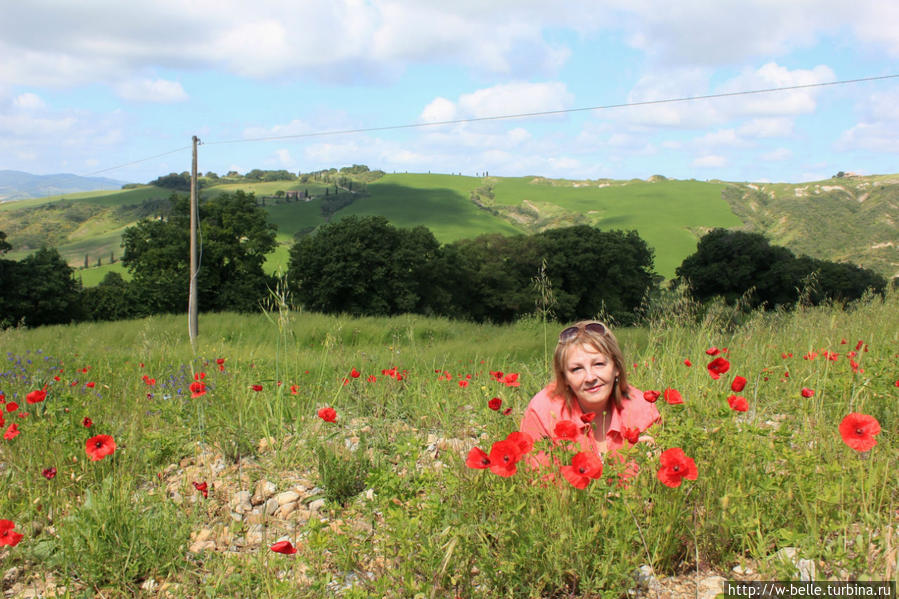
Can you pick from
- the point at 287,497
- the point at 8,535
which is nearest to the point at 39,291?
the point at 287,497

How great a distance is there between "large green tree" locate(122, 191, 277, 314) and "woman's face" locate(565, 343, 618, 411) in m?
27.1

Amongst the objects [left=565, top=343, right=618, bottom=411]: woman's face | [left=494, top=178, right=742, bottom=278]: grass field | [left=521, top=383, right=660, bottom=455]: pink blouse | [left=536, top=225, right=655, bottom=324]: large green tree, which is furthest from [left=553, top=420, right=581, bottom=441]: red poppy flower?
[left=494, top=178, right=742, bottom=278]: grass field

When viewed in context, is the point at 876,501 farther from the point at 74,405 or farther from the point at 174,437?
the point at 74,405

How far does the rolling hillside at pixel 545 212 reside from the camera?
5716 centimetres

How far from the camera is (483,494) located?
1971 millimetres

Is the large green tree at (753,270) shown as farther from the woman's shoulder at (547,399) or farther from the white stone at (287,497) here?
the white stone at (287,497)

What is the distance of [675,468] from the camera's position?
62.2 inches

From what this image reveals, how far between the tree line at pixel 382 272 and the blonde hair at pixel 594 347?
19.6 meters

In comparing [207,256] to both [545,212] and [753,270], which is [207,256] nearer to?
[753,270]

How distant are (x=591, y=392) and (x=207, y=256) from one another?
29176 millimetres

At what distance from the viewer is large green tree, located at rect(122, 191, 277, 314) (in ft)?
93.0

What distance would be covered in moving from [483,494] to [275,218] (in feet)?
202

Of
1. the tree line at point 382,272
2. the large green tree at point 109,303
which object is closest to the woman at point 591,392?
the tree line at point 382,272

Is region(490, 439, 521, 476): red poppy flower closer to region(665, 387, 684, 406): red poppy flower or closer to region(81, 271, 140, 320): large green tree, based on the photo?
region(665, 387, 684, 406): red poppy flower
